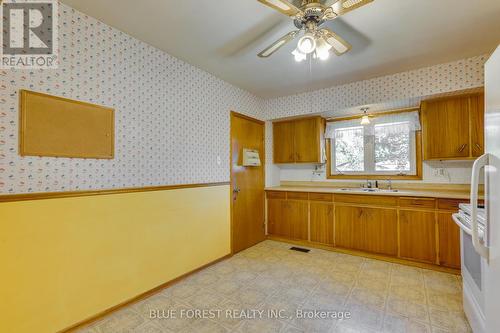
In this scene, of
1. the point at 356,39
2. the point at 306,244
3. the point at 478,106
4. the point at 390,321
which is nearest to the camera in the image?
the point at 390,321

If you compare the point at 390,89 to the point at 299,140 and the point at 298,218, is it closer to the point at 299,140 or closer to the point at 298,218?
the point at 299,140

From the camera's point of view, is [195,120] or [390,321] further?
[195,120]

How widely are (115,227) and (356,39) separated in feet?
9.50

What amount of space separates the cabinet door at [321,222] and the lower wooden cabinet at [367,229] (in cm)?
10

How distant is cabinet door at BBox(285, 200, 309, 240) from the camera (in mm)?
3828

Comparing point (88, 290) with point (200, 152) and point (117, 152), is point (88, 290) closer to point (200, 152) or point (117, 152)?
point (117, 152)

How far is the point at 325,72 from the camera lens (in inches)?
121

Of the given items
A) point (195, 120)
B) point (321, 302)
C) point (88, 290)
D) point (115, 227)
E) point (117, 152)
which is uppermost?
point (195, 120)

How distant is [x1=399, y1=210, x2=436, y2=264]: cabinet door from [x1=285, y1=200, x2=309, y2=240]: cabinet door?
1.30 metres

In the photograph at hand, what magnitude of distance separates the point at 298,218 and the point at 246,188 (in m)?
1.00

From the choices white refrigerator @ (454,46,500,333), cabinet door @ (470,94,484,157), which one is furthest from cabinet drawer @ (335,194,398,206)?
white refrigerator @ (454,46,500,333)

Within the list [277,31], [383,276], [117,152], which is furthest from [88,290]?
[383,276]
